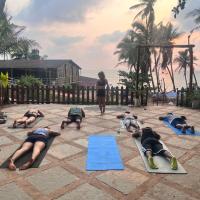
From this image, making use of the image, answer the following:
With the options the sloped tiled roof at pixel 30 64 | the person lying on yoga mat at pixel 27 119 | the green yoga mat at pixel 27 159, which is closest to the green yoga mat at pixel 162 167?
the green yoga mat at pixel 27 159

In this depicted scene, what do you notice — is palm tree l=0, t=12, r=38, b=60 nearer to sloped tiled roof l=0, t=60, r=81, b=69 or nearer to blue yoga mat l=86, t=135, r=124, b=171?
sloped tiled roof l=0, t=60, r=81, b=69

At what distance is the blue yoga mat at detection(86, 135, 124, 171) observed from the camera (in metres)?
4.53

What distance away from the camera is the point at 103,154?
518cm

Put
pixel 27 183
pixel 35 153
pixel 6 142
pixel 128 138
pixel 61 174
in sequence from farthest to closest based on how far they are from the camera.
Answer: pixel 128 138 → pixel 6 142 → pixel 35 153 → pixel 61 174 → pixel 27 183

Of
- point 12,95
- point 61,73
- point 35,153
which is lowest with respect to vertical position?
point 35,153

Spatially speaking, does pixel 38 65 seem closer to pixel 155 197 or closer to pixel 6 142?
pixel 6 142

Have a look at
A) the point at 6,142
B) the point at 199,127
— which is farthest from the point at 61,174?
the point at 199,127

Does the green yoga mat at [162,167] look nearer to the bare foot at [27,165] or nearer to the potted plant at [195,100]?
the bare foot at [27,165]

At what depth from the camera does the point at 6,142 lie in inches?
233

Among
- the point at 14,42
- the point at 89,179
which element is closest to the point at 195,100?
the point at 89,179

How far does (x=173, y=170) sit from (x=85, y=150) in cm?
196

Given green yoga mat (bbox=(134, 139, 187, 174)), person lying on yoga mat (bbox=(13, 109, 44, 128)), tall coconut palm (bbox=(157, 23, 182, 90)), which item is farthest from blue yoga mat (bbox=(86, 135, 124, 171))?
tall coconut palm (bbox=(157, 23, 182, 90))

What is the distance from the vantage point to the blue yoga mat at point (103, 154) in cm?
453

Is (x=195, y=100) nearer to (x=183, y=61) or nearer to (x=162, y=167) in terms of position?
(x=162, y=167)
